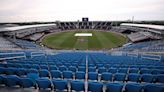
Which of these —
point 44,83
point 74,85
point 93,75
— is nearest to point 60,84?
point 74,85

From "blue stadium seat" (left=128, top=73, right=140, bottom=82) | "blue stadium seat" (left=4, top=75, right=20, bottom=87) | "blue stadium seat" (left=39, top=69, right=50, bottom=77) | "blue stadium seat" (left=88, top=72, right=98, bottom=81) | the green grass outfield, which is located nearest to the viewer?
"blue stadium seat" (left=4, top=75, right=20, bottom=87)

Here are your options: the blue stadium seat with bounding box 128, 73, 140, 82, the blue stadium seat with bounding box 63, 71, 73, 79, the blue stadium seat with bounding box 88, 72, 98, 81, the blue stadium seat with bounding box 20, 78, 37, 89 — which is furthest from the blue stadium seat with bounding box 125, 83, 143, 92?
the blue stadium seat with bounding box 20, 78, 37, 89

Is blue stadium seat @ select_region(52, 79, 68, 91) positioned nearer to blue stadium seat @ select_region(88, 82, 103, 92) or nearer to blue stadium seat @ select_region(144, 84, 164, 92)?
blue stadium seat @ select_region(88, 82, 103, 92)

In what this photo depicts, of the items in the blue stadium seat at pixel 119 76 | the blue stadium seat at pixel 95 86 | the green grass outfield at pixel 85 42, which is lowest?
the green grass outfield at pixel 85 42

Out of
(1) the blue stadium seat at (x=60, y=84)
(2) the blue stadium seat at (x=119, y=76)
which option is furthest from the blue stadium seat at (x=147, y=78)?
(1) the blue stadium seat at (x=60, y=84)

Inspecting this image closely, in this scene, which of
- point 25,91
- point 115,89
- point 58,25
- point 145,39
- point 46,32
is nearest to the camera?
point 115,89

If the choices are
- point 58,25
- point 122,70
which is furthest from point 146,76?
point 58,25

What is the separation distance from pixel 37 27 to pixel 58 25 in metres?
22.3

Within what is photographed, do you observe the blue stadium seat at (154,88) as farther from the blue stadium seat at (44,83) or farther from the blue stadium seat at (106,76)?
the blue stadium seat at (44,83)

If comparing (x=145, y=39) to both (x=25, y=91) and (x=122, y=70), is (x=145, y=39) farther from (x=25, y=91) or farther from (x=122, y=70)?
(x=25, y=91)

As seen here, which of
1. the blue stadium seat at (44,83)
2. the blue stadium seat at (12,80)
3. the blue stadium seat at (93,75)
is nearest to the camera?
the blue stadium seat at (44,83)

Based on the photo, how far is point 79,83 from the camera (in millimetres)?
5871

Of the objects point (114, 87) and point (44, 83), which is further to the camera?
point (44, 83)

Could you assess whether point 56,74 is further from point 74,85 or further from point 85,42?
point 85,42
